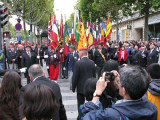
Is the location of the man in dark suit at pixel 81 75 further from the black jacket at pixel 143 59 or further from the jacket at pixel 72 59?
the black jacket at pixel 143 59

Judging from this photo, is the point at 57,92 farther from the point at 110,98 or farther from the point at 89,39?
the point at 89,39

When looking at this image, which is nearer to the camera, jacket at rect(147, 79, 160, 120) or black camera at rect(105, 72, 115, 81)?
black camera at rect(105, 72, 115, 81)

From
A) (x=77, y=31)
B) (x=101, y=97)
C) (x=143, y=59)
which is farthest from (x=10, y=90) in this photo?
(x=143, y=59)

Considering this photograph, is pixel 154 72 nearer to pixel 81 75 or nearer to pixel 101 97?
pixel 101 97

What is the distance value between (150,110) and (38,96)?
100cm

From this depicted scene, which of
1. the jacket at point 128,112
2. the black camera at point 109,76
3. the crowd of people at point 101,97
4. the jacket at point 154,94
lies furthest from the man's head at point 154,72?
the jacket at point 128,112

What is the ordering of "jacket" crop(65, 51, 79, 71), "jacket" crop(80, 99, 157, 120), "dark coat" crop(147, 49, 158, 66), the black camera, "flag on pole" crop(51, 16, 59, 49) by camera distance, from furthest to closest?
"flag on pole" crop(51, 16, 59, 49)
"dark coat" crop(147, 49, 158, 66)
"jacket" crop(65, 51, 79, 71)
the black camera
"jacket" crop(80, 99, 157, 120)

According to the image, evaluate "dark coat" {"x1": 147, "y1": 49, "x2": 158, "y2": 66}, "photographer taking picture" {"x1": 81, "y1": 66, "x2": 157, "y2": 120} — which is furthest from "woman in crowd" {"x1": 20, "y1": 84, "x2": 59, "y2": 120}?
"dark coat" {"x1": 147, "y1": 49, "x2": 158, "y2": 66}

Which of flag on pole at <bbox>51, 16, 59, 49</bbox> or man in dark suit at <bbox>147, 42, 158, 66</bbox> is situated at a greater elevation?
flag on pole at <bbox>51, 16, 59, 49</bbox>

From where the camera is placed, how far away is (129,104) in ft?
7.22

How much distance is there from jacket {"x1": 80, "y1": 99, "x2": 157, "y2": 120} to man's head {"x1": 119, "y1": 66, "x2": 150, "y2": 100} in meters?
0.08

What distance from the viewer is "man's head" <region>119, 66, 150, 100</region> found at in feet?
7.50

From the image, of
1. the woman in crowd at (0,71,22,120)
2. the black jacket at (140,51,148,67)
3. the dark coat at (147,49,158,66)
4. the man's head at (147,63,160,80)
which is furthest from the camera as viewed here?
the black jacket at (140,51,148,67)

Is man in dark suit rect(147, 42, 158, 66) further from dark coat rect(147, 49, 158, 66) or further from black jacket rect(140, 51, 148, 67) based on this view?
black jacket rect(140, 51, 148, 67)
